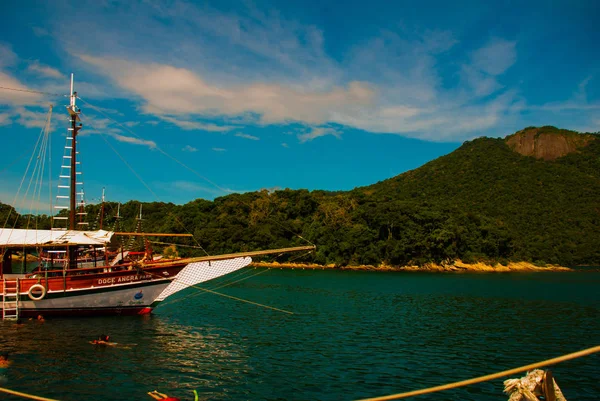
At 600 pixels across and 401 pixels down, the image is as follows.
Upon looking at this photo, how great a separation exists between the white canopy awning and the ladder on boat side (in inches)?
95.9

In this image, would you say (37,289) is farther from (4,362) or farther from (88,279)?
(4,362)

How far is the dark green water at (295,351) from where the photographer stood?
14633 millimetres

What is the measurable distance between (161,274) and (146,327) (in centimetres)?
432

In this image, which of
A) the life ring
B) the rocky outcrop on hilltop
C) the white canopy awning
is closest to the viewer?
the life ring

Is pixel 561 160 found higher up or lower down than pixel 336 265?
higher up

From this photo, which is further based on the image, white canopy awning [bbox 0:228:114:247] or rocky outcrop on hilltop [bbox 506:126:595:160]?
rocky outcrop on hilltop [bbox 506:126:595:160]

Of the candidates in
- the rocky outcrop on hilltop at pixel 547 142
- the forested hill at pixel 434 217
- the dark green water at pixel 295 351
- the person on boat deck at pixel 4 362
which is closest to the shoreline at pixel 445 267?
the forested hill at pixel 434 217

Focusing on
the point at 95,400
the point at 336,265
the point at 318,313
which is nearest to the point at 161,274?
the point at 318,313

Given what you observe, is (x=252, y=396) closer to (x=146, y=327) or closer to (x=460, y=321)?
(x=146, y=327)

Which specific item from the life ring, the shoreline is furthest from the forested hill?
the life ring

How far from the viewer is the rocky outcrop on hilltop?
578 feet

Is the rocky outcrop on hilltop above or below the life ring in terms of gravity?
above

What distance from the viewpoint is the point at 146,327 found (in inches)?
966

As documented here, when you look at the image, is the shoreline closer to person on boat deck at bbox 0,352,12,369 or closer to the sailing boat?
the sailing boat
